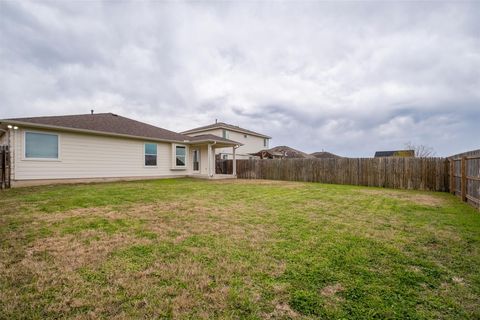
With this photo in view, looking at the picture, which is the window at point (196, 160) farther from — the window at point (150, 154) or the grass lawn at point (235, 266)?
the grass lawn at point (235, 266)

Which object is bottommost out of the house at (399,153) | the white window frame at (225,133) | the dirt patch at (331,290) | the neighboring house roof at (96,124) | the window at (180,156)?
the dirt patch at (331,290)

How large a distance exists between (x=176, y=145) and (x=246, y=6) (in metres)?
9.20

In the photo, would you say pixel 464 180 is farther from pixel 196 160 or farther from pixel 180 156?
pixel 196 160

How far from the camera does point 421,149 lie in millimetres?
25422

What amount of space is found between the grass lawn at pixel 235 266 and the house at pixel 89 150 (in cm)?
623

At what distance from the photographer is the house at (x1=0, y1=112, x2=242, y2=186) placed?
30.9 feet

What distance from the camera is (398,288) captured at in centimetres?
216

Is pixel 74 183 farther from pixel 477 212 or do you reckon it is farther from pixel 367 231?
pixel 477 212

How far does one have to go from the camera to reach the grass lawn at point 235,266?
186 centimetres

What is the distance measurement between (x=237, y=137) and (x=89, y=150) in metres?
17.7

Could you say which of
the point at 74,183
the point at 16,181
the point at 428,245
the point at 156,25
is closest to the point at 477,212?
the point at 428,245

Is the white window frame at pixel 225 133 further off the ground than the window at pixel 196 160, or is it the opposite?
the white window frame at pixel 225 133

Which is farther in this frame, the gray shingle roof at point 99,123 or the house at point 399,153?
the house at point 399,153

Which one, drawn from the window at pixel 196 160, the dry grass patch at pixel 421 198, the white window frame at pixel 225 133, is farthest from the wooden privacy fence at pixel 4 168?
the white window frame at pixel 225 133
